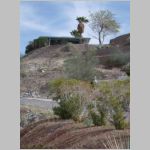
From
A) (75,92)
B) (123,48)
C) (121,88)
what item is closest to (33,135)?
(75,92)

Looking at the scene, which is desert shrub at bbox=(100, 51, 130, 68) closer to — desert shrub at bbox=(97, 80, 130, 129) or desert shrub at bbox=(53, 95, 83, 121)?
desert shrub at bbox=(97, 80, 130, 129)

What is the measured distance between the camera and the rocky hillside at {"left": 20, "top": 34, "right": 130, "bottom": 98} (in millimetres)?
10516

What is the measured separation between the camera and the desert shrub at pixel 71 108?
9805 millimetres

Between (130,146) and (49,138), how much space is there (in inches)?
62.2

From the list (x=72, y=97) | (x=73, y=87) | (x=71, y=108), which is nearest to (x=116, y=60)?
(x=73, y=87)

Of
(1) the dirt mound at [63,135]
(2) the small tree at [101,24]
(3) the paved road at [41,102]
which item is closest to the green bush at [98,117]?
(1) the dirt mound at [63,135]

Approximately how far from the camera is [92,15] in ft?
35.4

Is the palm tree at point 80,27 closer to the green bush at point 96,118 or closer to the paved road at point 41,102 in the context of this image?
the paved road at point 41,102

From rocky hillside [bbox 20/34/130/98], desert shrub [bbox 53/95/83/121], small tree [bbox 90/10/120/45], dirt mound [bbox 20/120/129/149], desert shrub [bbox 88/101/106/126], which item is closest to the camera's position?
dirt mound [bbox 20/120/129/149]

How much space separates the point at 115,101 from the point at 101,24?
2.84 metres

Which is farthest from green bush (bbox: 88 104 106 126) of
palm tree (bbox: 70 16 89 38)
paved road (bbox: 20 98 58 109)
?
palm tree (bbox: 70 16 89 38)

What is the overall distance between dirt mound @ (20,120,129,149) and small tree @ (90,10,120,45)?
90.3 inches

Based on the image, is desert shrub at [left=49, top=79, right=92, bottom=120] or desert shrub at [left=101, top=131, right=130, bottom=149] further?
desert shrub at [left=49, top=79, right=92, bottom=120]

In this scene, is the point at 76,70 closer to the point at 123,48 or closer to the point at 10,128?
the point at 123,48
